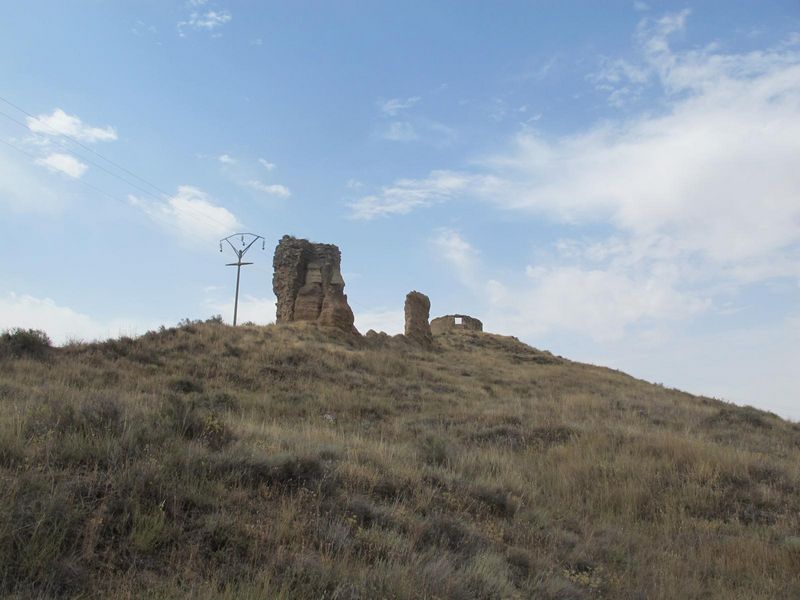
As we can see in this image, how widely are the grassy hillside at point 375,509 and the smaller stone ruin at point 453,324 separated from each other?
1537 inches

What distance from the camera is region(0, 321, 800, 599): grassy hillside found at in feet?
12.1

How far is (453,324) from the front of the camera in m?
53.1

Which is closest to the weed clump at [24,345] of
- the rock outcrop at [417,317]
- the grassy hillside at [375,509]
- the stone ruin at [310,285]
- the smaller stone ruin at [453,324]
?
the grassy hillside at [375,509]

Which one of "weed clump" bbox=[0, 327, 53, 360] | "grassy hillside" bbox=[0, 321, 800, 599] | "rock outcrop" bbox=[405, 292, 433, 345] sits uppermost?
"rock outcrop" bbox=[405, 292, 433, 345]

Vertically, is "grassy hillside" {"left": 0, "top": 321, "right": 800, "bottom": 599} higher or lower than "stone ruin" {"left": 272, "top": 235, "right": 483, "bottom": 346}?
lower

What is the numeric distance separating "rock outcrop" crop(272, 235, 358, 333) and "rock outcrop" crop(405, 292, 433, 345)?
17.9 ft

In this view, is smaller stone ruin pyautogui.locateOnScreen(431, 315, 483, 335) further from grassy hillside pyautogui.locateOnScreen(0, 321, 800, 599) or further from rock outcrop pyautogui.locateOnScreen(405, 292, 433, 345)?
grassy hillside pyautogui.locateOnScreen(0, 321, 800, 599)

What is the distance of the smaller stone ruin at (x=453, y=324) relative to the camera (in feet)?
169

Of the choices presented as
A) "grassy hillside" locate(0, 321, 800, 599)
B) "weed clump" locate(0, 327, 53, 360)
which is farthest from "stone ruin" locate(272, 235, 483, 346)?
"grassy hillside" locate(0, 321, 800, 599)

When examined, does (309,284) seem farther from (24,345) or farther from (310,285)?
(24,345)

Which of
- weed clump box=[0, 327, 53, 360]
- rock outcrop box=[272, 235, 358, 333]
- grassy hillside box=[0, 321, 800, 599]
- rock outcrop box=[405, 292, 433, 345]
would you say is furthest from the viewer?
rock outcrop box=[405, 292, 433, 345]

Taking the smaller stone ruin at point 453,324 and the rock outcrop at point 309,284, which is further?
the smaller stone ruin at point 453,324

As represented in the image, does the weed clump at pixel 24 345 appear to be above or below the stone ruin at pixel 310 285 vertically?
below

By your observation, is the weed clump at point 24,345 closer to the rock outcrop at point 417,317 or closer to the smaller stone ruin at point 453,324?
the rock outcrop at point 417,317
